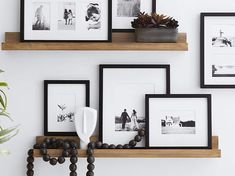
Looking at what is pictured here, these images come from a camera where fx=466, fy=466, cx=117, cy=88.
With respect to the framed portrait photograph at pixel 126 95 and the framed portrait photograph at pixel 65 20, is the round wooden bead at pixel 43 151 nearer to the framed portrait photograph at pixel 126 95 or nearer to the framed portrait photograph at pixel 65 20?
the framed portrait photograph at pixel 126 95

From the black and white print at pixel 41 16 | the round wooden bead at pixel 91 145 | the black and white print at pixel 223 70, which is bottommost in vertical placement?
the round wooden bead at pixel 91 145

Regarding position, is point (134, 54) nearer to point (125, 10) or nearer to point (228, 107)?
point (125, 10)

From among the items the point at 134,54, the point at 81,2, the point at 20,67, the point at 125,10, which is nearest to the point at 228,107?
the point at 134,54

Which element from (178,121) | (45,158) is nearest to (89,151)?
(45,158)

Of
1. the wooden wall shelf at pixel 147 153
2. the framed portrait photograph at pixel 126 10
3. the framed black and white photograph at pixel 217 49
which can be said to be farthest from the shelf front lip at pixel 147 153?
the framed portrait photograph at pixel 126 10

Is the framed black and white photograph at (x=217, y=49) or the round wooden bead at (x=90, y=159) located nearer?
the round wooden bead at (x=90, y=159)

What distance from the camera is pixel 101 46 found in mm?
2000

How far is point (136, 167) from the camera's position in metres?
2.10

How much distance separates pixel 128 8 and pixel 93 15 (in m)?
0.16

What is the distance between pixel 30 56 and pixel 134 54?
1.53 ft

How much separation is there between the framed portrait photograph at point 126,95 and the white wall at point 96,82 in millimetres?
41

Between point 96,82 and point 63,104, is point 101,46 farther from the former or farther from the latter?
point 63,104

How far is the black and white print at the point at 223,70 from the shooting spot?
6.82 feet

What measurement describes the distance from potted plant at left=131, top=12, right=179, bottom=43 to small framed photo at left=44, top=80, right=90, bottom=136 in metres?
0.33
